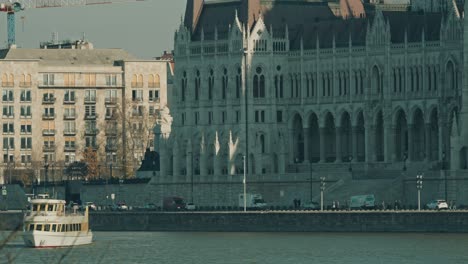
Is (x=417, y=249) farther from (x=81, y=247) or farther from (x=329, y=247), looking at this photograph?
(x=81, y=247)

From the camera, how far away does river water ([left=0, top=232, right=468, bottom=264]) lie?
171 m

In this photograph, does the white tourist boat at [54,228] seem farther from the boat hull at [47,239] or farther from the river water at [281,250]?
the river water at [281,250]

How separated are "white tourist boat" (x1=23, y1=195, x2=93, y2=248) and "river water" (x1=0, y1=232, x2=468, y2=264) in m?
0.95

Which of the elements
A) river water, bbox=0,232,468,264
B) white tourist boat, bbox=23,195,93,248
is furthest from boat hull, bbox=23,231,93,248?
river water, bbox=0,232,468,264

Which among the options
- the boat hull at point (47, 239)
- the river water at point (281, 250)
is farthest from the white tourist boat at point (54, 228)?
the river water at point (281, 250)

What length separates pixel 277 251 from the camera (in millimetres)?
181500

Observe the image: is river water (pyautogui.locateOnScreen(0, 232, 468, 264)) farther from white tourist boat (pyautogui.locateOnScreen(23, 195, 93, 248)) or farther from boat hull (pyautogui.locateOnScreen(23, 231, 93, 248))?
white tourist boat (pyautogui.locateOnScreen(23, 195, 93, 248))

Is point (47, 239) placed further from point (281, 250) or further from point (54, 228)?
point (281, 250)

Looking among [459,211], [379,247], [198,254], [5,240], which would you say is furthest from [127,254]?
[5,240]

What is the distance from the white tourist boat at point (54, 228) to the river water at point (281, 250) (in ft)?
3.13

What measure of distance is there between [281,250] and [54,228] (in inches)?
Result: 704

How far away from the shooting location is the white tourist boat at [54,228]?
621 feet

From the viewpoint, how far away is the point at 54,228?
19150 centimetres

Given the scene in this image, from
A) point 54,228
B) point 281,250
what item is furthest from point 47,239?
point 281,250
